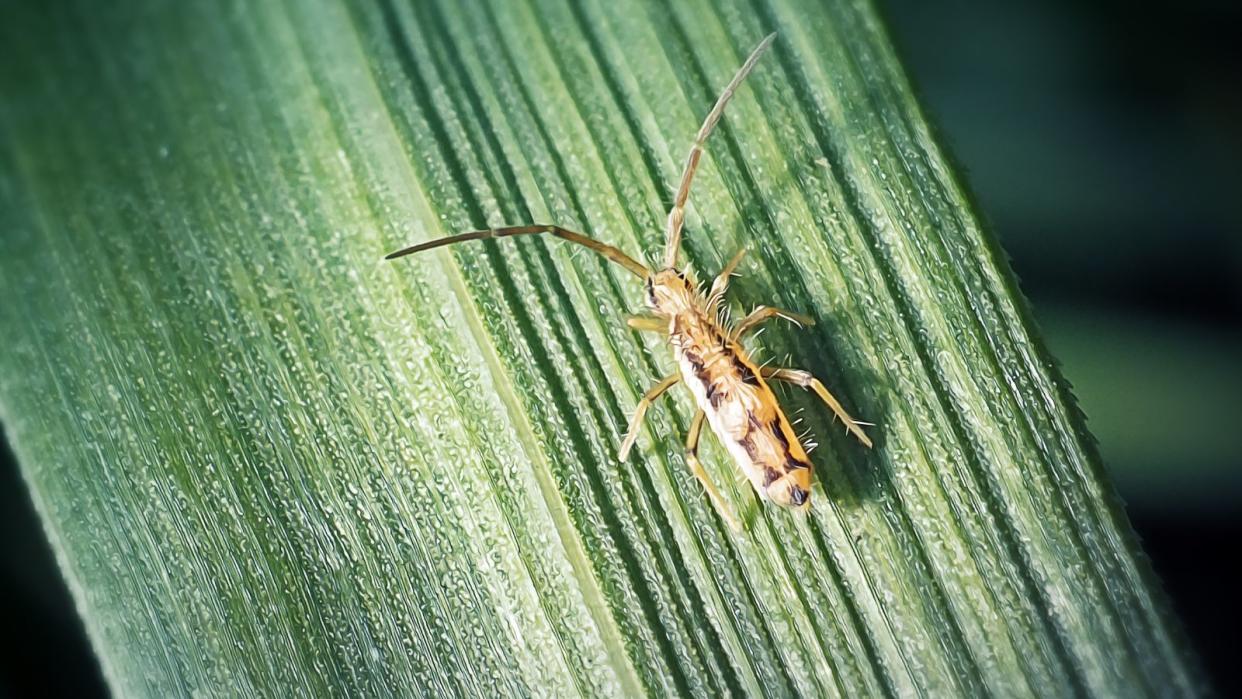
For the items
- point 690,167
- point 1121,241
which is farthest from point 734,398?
point 1121,241

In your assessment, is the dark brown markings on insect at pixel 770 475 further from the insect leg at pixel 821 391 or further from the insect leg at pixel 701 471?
the insect leg at pixel 821 391

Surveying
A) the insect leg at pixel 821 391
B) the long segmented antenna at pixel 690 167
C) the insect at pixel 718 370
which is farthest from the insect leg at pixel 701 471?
the long segmented antenna at pixel 690 167

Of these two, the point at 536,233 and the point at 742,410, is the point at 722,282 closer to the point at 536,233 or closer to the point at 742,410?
the point at 742,410

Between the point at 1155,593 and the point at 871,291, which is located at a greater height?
the point at 871,291

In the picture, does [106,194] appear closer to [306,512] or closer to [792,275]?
[306,512]

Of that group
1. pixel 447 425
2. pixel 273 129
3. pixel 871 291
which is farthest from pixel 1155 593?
pixel 273 129
